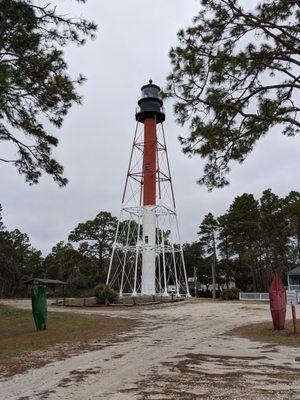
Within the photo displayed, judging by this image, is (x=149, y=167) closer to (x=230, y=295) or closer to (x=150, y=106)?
(x=150, y=106)

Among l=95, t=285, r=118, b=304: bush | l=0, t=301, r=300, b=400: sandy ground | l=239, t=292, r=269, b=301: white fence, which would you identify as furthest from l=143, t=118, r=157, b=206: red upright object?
l=0, t=301, r=300, b=400: sandy ground

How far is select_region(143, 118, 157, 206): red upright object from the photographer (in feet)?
122

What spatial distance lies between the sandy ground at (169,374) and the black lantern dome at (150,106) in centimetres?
3022

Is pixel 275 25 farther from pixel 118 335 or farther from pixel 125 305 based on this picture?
pixel 125 305

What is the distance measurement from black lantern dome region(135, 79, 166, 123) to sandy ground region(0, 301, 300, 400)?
30223 mm

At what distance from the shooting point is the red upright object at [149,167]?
37281 millimetres

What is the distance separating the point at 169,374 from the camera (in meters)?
7.45

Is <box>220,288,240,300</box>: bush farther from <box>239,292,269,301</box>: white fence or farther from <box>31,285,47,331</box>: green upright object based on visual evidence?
<box>31,285,47,331</box>: green upright object

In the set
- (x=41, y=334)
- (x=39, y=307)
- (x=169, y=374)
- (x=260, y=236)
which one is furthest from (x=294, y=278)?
(x=169, y=374)

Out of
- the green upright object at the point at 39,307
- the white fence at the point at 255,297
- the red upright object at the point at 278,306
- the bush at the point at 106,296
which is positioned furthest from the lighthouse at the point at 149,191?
the red upright object at the point at 278,306

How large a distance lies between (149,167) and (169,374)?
1204 inches

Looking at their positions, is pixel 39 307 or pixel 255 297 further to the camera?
pixel 255 297

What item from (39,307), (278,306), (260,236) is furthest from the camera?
(260,236)

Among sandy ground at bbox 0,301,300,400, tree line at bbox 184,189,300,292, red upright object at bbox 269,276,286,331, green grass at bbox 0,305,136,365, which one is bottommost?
sandy ground at bbox 0,301,300,400
